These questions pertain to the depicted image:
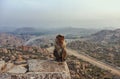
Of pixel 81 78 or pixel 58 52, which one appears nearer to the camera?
pixel 58 52

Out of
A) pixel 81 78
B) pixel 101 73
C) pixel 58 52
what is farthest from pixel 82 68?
pixel 58 52

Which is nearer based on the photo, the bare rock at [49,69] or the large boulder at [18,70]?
the bare rock at [49,69]

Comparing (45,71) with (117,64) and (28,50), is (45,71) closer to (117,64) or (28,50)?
(117,64)

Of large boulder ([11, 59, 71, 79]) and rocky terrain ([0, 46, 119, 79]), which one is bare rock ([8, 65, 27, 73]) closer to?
rocky terrain ([0, 46, 119, 79])

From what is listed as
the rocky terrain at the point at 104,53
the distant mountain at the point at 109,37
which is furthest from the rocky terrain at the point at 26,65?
the distant mountain at the point at 109,37

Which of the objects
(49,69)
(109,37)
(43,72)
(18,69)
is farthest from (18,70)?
(109,37)

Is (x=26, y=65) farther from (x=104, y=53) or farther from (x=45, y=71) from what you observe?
(x=104, y=53)

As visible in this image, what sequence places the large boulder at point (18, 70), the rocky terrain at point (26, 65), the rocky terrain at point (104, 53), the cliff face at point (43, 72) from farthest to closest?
the rocky terrain at point (104, 53)
the rocky terrain at point (26, 65)
the large boulder at point (18, 70)
the cliff face at point (43, 72)

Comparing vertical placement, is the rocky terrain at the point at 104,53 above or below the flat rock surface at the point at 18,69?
below

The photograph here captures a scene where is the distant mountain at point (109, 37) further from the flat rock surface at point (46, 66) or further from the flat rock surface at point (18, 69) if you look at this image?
the flat rock surface at point (18, 69)
